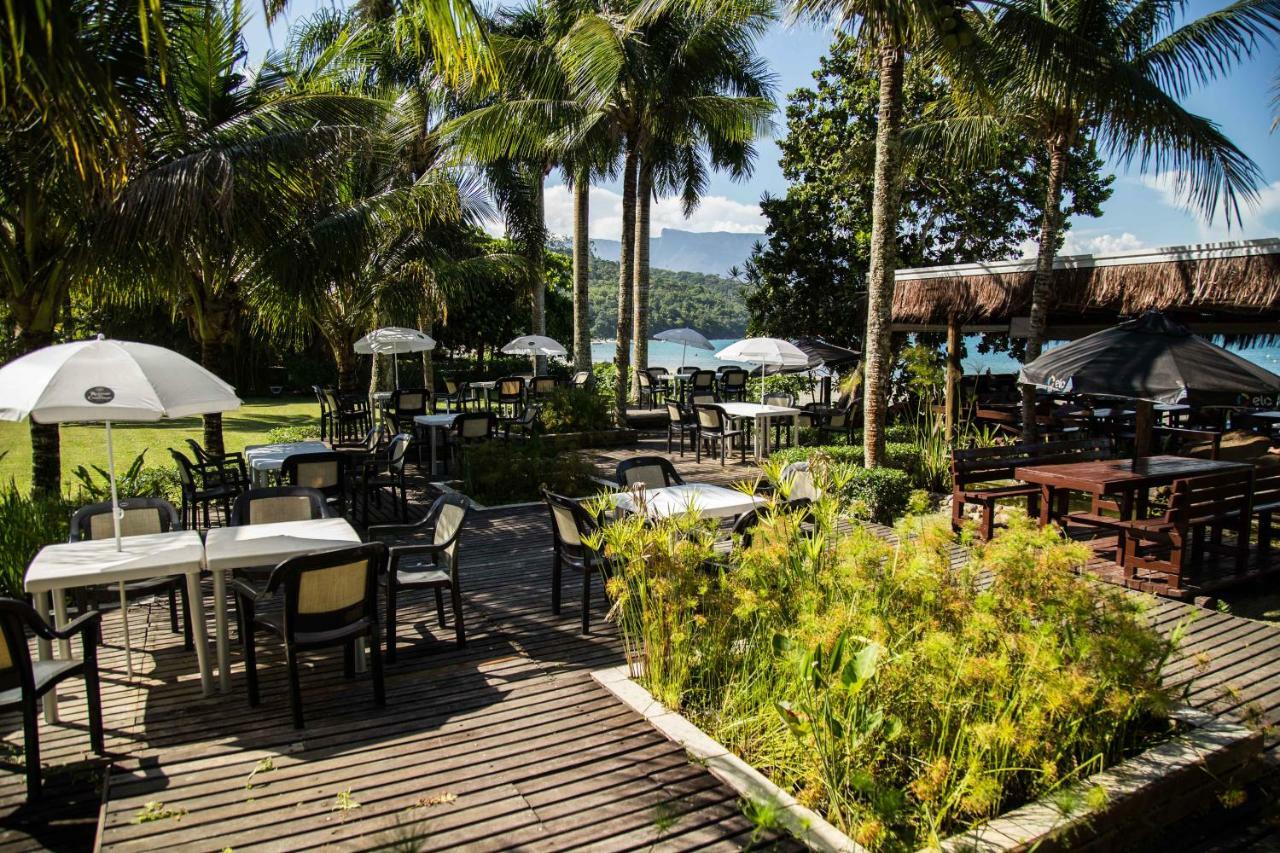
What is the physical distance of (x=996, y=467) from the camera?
759 centimetres

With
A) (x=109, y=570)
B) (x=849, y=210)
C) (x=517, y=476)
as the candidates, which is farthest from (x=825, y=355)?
(x=109, y=570)

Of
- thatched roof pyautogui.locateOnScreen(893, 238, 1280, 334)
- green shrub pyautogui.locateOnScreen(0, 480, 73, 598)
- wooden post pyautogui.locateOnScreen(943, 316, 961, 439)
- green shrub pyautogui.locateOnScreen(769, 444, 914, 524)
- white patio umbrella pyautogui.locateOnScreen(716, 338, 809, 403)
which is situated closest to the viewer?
green shrub pyautogui.locateOnScreen(0, 480, 73, 598)

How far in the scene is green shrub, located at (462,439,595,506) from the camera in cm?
951

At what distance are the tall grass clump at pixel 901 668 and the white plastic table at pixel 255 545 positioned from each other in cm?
187

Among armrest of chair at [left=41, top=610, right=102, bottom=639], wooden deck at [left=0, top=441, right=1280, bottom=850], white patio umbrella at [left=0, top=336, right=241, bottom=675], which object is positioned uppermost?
white patio umbrella at [left=0, top=336, right=241, bottom=675]

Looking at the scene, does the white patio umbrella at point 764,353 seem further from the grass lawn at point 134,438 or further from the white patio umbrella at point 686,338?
the grass lawn at point 134,438

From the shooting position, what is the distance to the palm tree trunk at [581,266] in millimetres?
17016

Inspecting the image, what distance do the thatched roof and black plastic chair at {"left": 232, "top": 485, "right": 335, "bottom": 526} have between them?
9819 millimetres

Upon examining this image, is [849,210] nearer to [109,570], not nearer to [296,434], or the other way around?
[296,434]

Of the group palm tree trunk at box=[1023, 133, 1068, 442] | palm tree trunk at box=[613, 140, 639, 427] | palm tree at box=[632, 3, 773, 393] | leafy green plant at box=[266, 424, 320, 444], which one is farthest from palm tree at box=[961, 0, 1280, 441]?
leafy green plant at box=[266, 424, 320, 444]

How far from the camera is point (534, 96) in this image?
50.5 ft

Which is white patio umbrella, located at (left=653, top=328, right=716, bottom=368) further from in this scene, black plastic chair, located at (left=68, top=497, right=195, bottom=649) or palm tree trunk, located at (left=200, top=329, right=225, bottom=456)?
black plastic chair, located at (left=68, top=497, right=195, bottom=649)

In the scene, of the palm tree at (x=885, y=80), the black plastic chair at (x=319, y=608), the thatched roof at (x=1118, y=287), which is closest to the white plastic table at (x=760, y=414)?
the palm tree at (x=885, y=80)

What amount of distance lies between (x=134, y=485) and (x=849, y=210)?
1717 centimetres
